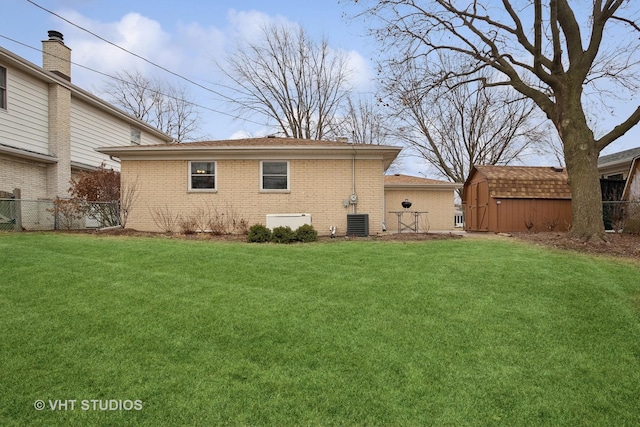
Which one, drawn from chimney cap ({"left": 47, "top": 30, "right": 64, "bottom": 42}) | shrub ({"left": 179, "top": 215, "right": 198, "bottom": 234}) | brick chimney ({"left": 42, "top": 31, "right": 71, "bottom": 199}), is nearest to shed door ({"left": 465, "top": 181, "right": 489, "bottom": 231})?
shrub ({"left": 179, "top": 215, "right": 198, "bottom": 234})

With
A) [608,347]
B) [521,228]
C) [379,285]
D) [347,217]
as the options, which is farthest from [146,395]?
[521,228]

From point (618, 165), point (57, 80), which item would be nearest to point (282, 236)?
point (57, 80)

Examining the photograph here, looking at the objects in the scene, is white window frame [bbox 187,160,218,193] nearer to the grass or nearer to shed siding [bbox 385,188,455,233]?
the grass

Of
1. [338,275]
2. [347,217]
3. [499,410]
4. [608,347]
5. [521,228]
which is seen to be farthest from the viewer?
[521,228]

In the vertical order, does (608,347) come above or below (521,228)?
below

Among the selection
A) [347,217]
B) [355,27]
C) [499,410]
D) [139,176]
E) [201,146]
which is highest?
[355,27]

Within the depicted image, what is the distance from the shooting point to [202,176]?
1248cm

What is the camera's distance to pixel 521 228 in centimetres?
1407

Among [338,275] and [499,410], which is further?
[338,275]

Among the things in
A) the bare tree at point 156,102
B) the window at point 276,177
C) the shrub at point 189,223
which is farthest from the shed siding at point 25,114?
the bare tree at point 156,102

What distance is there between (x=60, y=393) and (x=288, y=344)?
5.94ft

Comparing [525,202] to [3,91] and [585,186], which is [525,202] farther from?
[3,91]

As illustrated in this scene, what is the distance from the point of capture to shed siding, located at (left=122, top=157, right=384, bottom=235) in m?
12.3

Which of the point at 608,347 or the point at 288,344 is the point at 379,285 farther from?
the point at 608,347
